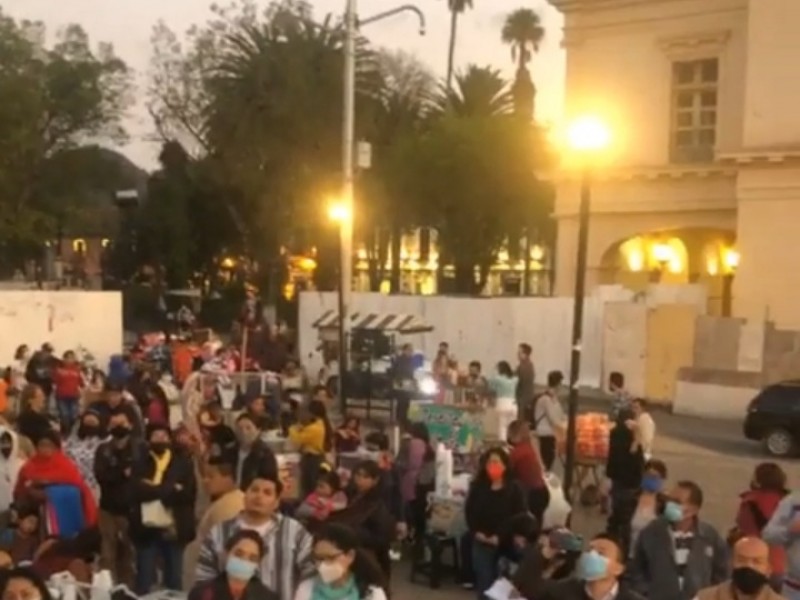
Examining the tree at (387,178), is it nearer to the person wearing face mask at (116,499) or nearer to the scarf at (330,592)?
the person wearing face mask at (116,499)

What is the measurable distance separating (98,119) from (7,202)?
7.25m

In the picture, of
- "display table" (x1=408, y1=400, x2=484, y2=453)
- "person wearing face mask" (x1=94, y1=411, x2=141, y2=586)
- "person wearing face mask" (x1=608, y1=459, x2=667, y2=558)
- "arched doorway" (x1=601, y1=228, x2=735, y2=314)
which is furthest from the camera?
"arched doorway" (x1=601, y1=228, x2=735, y2=314)

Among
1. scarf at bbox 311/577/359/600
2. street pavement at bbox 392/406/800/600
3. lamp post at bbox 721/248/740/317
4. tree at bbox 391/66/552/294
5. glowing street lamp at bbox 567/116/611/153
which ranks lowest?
street pavement at bbox 392/406/800/600

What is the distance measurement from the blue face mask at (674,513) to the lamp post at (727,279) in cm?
2833

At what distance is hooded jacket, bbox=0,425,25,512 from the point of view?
11.6 metres

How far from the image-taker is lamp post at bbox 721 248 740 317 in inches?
1459

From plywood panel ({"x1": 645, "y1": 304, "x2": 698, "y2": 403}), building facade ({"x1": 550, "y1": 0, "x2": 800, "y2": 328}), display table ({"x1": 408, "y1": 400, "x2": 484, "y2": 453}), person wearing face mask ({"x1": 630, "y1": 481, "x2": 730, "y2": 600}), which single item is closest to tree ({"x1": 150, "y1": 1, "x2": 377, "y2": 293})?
building facade ({"x1": 550, "y1": 0, "x2": 800, "y2": 328})

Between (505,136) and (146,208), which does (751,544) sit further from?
(146,208)

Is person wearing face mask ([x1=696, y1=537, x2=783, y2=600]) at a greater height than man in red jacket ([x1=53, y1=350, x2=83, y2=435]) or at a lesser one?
greater

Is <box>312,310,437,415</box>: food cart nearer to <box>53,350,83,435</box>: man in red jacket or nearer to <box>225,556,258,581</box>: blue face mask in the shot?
<box>53,350,83,435</box>: man in red jacket

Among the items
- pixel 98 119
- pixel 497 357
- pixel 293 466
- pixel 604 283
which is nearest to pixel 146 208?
pixel 98 119

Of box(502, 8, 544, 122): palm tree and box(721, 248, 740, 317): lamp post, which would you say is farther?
box(502, 8, 544, 122): palm tree

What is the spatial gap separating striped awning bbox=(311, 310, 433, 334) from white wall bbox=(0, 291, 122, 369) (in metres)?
4.85

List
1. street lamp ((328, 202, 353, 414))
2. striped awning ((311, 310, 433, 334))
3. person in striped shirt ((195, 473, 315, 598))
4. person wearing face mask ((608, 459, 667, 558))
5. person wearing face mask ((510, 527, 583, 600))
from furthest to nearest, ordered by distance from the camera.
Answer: striped awning ((311, 310, 433, 334))
street lamp ((328, 202, 353, 414))
person wearing face mask ((608, 459, 667, 558))
person wearing face mask ((510, 527, 583, 600))
person in striped shirt ((195, 473, 315, 598))
